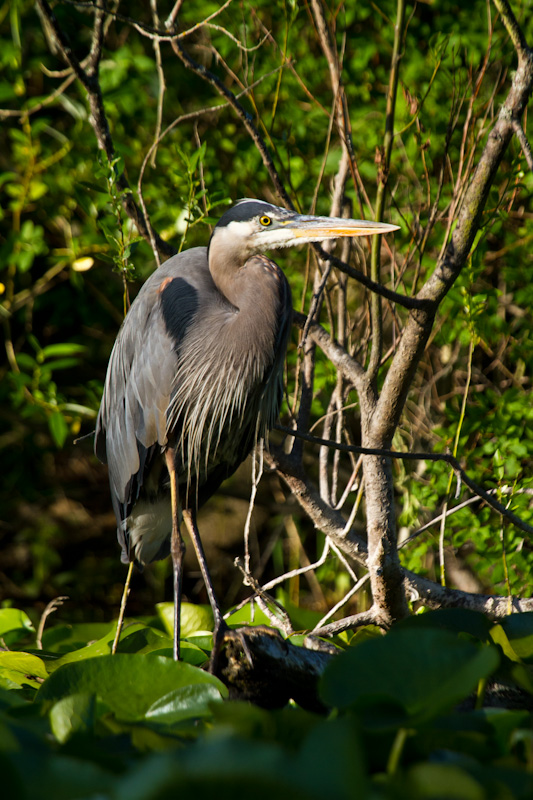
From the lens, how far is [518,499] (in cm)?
216

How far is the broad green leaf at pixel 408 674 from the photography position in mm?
1076

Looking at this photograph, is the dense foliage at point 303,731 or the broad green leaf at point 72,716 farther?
the broad green leaf at point 72,716

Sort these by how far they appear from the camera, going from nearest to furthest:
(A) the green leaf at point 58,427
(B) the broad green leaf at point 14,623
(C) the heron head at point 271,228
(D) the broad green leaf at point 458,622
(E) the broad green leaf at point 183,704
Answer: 1. (E) the broad green leaf at point 183,704
2. (D) the broad green leaf at point 458,622
3. (C) the heron head at point 271,228
4. (B) the broad green leaf at point 14,623
5. (A) the green leaf at point 58,427

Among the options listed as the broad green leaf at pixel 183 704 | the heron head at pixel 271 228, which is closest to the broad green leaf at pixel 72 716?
the broad green leaf at pixel 183 704

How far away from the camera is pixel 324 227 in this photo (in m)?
2.11

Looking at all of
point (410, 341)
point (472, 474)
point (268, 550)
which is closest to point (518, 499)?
point (472, 474)

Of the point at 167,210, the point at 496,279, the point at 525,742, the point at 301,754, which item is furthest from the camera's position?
the point at 496,279

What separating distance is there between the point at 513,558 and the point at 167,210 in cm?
200

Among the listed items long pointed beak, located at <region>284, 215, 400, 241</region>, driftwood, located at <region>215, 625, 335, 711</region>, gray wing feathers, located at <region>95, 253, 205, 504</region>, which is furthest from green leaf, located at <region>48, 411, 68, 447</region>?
driftwood, located at <region>215, 625, 335, 711</region>

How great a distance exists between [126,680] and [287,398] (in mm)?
1220

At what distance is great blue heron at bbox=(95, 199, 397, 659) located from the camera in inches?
87.7

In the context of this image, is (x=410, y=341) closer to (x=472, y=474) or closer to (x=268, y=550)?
(x=472, y=474)

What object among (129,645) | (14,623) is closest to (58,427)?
(14,623)

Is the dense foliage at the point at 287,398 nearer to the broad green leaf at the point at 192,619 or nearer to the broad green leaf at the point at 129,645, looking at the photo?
the broad green leaf at the point at 129,645
